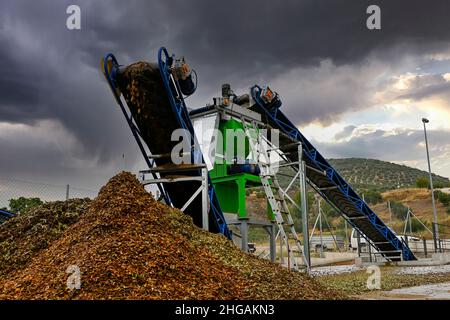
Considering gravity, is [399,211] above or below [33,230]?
above

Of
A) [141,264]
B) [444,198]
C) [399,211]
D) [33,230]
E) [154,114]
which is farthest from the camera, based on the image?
[444,198]

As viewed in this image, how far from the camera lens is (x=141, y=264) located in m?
5.99

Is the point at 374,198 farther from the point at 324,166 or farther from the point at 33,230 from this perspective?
the point at 33,230

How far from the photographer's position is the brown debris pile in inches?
304

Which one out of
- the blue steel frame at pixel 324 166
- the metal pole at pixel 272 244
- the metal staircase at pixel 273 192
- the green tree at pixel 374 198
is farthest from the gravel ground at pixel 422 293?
the green tree at pixel 374 198

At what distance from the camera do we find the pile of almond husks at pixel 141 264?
5652 millimetres

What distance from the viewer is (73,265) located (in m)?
6.06

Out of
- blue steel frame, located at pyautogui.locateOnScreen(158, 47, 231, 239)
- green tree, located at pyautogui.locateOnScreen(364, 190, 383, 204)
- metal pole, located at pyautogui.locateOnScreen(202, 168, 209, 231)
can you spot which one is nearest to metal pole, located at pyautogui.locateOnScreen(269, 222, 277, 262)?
blue steel frame, located at pyautogui.locateOnScreen(158, 47, 231, 239)

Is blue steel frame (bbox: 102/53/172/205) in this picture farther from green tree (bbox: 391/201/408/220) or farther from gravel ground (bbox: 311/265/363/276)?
green tree (bbox: 391/201/408/220)

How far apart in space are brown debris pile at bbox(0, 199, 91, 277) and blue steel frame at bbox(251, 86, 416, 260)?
715cm

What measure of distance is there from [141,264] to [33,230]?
3.67 meters

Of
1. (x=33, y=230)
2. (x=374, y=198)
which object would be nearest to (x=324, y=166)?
(x=33, y=230)
